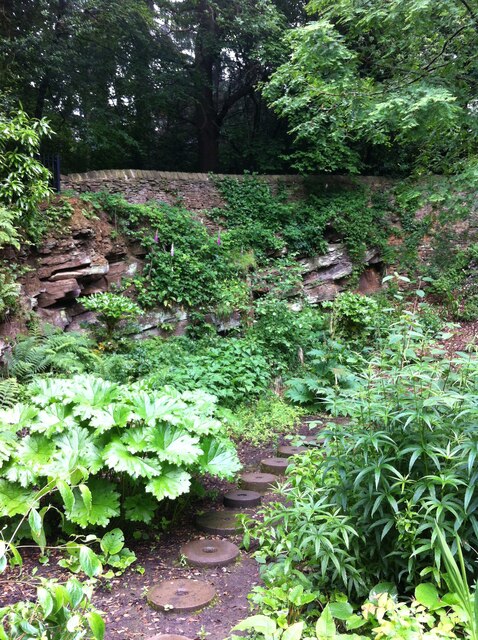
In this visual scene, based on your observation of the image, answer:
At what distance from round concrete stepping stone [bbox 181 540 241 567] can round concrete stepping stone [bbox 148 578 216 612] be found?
159 millimetres

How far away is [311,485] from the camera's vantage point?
2.58 metres

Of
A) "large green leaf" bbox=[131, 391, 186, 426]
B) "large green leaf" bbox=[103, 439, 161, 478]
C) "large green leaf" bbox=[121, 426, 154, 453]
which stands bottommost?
"large green leaf" bbox=[103, 439, 161, 478]

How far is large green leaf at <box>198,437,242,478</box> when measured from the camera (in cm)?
301

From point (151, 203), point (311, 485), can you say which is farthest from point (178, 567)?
point (151, 203)

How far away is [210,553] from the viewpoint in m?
2.82

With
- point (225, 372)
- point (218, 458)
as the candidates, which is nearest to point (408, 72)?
point (225, 372)

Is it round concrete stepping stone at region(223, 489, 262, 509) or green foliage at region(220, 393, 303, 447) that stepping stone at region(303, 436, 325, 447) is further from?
round concrete stepping stone at region(223, 489, 262, 509)

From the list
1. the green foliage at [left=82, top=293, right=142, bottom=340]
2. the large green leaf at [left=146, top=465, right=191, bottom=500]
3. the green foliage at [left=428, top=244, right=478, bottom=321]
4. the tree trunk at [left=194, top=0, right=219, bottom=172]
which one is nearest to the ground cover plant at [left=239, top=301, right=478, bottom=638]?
the large green leaf at [left=146, top=465, right=191, bottom=500]

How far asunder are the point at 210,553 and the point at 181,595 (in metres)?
0.44

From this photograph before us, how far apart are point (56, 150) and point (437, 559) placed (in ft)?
37.6

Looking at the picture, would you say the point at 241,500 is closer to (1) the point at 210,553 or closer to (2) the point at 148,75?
(1) the point at 210,553

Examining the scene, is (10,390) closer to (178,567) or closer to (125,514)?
(125,514)

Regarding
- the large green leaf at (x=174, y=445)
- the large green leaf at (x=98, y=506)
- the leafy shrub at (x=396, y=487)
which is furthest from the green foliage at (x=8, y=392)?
the leafy shrub at (x=396, y=487)

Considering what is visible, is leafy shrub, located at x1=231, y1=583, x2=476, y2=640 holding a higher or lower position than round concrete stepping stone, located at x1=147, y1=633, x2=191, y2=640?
higher
